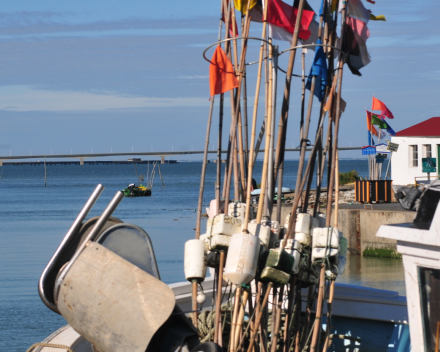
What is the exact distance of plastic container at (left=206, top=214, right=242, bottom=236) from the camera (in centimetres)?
358

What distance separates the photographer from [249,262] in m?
3.32

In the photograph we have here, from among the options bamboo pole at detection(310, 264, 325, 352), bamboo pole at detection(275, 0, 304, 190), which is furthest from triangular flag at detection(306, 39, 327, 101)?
bamboo pole at detection(310, 264, 325, 352)

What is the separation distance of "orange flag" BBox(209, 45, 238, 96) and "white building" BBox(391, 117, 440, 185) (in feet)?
60.3

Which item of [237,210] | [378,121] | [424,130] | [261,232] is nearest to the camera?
[261,232]

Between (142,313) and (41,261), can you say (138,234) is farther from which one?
(41,261)

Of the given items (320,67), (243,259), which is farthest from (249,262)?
(320,67)

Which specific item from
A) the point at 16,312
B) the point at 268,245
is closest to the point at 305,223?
the point at 268,245

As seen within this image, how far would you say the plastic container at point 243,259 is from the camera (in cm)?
331

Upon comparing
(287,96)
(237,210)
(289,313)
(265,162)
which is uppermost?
(287,96)

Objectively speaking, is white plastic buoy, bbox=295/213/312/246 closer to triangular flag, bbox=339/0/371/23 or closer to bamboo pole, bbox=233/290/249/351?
bamboo pole, bbox=233/290/249/351

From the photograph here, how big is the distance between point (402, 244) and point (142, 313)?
1.28m

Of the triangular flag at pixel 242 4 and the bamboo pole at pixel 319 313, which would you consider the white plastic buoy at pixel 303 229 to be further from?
the triangular flag at pixel 242 4

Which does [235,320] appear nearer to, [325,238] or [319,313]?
[319,313]

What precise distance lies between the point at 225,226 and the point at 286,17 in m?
1.64
